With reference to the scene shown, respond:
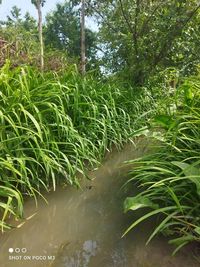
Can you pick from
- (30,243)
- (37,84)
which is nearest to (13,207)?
(30,243)

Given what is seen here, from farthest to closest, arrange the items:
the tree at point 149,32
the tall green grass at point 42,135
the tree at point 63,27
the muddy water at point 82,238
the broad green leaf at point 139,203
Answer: the tree at point 63,27 → the tree at point 149,32 → the tall green grass at point 42,135 → the broad green leaf at point 139,203 → the muddy water at point 82,238

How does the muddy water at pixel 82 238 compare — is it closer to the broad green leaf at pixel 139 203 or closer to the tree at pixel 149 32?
the broad green leaf at pixel 139 203

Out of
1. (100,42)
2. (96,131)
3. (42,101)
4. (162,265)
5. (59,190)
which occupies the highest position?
(100,42)

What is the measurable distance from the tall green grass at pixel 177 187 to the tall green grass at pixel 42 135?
1.95 feet

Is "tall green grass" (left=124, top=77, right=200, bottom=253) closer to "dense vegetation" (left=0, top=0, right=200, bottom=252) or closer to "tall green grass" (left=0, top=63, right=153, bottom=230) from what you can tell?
"dense vegetation" (left=0, top=0, right=200, bottom=252)

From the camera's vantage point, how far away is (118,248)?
1.62 m

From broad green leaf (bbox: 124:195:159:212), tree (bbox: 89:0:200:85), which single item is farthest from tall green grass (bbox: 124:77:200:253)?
tree (bbox: 89:0:200:85)

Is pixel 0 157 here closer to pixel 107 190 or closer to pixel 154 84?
pixel 107 190

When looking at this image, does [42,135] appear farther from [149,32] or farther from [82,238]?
[149,32]

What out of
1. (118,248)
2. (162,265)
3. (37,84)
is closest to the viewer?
(162,265)

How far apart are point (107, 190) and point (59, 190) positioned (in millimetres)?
348

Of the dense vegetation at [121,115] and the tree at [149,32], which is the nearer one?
the dense vegetation at [121,115]

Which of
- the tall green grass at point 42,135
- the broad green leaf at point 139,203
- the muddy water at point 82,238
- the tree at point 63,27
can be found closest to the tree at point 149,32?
the tall green grass at point 42,135

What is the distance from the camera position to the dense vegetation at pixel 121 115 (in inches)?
69.4
